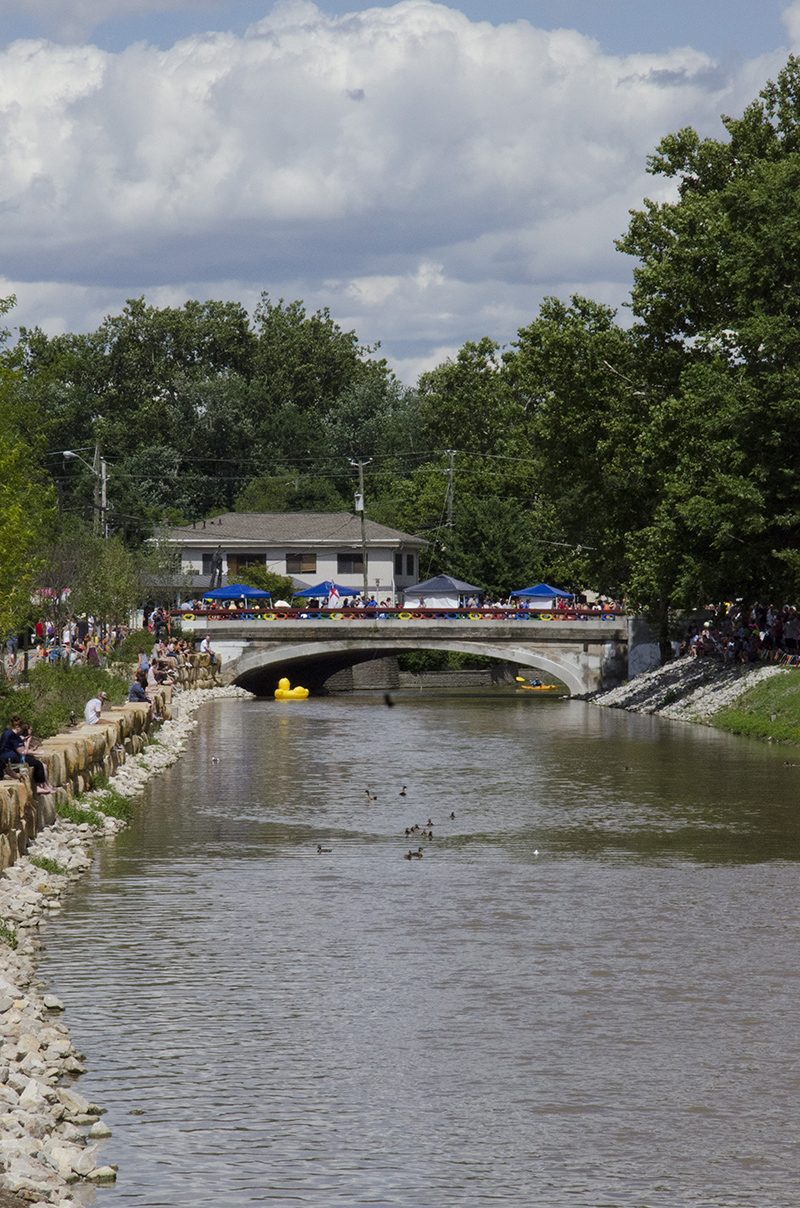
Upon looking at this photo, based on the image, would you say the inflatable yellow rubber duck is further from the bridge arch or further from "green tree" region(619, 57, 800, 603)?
"green tree" region(619, 57, 800, 603)

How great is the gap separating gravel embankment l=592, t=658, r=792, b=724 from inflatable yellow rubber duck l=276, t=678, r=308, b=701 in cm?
1557

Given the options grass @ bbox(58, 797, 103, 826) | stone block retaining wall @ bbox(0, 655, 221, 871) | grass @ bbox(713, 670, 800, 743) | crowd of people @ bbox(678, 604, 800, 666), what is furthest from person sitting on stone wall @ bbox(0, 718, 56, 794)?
crowd of people @ bbox(678, 604, 800, 666)

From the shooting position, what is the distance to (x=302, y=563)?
97.8m

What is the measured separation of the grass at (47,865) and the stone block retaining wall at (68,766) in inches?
9.7

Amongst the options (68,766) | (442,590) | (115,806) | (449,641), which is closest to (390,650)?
(449,641)

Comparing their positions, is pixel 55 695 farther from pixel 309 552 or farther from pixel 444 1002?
pixel 309 552

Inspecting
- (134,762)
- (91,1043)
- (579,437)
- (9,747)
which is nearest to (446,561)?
(579,437)

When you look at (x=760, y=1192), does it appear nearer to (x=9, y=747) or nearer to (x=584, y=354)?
(x=9, y=747)

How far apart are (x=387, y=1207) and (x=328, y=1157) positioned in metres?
1.06

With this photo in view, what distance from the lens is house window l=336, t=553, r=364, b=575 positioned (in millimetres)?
97062

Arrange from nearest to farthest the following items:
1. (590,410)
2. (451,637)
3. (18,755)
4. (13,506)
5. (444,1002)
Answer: (444,1002), (18,755), (13,506), (590,410), (451,637)

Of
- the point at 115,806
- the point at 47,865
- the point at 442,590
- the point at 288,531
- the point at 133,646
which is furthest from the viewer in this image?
the point at 288,531

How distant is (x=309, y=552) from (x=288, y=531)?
7.10ft

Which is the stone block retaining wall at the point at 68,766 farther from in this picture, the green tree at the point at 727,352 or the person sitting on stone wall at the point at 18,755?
the green tree at the point at 727,352
